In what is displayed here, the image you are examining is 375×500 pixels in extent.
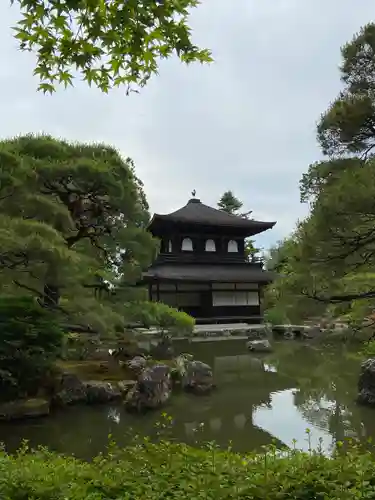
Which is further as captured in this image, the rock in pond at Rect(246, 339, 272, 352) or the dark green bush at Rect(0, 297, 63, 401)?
the rock in pond at Rect(246, 339, 272, 352)

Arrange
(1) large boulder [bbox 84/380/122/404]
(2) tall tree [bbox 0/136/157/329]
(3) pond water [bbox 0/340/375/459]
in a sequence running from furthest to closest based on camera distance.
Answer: (1) large boulder [bbox 84/380/122/404] < (2) tall tree [bbox 0/136/157/329] < (3) pond water [bbox 0/340/375/459]

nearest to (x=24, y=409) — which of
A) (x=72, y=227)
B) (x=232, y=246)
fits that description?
(x=72, y=227)

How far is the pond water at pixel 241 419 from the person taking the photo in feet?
19.9

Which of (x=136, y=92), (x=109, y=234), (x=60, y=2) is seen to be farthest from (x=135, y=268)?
(x=60, y=2)

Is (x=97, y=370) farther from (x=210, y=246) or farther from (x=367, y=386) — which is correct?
(x=210, y=246)

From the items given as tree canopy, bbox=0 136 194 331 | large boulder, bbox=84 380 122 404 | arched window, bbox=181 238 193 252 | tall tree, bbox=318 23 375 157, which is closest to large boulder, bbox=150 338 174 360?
tree canopy, bbox=0 136 194 331

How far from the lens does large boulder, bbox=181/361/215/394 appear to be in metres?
9.14

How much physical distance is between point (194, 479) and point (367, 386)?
6.61 m

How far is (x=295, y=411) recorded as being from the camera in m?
7.71

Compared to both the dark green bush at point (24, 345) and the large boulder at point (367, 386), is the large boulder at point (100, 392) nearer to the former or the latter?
the dark green bush at point (24, 345)

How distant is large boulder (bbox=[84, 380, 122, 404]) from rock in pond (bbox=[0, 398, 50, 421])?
0.94 m

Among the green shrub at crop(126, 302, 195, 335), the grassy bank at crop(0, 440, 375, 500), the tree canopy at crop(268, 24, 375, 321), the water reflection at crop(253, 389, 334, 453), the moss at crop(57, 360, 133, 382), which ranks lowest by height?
the water reflection at crop(253, 389, 334, 453)

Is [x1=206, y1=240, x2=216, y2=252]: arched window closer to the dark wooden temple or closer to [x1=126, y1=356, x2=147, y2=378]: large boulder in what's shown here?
the dark wooden temple

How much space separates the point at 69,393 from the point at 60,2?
6.90 metres
